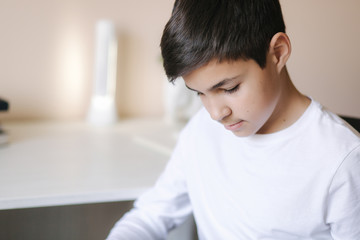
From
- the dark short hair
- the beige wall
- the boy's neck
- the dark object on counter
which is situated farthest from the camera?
Result: the beige wall

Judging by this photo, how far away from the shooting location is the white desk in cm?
86

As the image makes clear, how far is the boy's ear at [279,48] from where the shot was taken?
0.70 metres

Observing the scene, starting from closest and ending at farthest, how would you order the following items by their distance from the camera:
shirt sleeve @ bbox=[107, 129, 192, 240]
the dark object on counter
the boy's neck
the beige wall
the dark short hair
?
1. the dark short hair
2. the boy's neck
3. shirt sleeve @ bbox=[107, 129, 192, 240]
4. the dark object on counter
5. the beige wall

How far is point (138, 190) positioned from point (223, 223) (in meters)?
0.21

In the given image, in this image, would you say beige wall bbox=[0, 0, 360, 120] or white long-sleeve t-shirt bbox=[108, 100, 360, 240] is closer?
white long-sleeve t-shirt bbox=[108, 100, 360, 240]

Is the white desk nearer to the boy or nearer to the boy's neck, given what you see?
the boy

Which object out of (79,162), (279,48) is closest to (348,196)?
(279,48)

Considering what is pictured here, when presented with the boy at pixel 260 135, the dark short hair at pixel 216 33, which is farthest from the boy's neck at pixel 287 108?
the dark short hair at pixel 216 33

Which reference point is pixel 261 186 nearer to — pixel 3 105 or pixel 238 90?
pixel 238 90

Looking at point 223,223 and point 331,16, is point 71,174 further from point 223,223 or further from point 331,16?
point 331,16

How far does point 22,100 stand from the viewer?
139 centimetres

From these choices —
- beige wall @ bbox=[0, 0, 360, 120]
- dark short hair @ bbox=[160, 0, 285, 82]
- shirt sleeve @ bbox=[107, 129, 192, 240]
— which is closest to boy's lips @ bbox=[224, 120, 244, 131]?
dark short hair @ bbox=[160, 0, 285, 82]

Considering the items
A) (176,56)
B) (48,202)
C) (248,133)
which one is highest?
(176,56)

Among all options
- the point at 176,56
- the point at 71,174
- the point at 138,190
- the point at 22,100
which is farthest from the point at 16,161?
the point at 176,56
